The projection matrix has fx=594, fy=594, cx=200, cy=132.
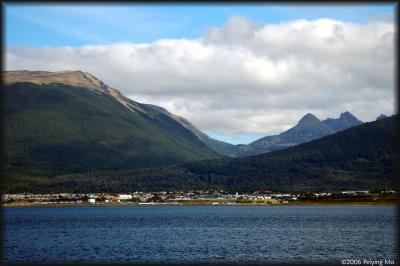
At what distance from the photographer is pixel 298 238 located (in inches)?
4117

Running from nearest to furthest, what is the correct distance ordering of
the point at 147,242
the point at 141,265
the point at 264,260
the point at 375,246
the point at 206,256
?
the point at 141,265
the point at 264,260
the point at 206,256
the point at 375,246
the point at 147,242

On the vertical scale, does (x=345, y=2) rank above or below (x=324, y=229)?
above

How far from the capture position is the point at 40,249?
93062mm

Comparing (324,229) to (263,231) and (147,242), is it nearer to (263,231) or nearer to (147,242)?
(263,231)

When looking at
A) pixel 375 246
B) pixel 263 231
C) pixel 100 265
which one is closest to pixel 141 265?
pixel 100 265

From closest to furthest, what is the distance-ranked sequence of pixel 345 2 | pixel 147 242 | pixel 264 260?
1. pixel 345 2
2. pixel 264 260
3. pixel 147 242

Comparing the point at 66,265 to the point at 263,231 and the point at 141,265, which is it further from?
the point at 263,231

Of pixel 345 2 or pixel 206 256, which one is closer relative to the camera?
pixel 345 2

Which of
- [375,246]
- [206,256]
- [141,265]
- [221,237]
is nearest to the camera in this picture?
[141,265]

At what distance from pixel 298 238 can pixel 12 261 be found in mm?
49885

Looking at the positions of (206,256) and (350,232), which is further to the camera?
(350,232)

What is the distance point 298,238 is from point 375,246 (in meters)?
18.1

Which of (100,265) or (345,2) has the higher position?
(345,2)

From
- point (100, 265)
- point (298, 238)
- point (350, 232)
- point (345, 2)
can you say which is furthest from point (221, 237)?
point (345, 2)
